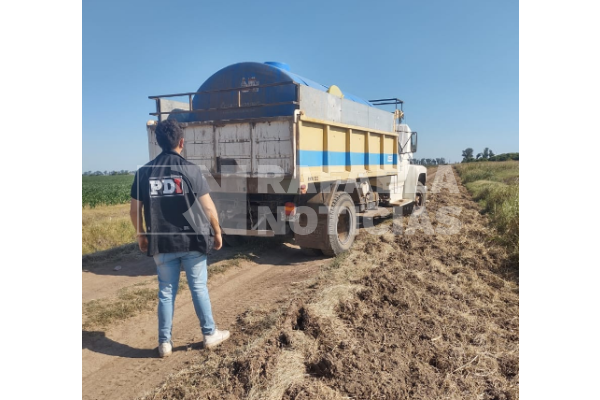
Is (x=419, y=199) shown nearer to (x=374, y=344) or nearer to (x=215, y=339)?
(x=374, y=344)

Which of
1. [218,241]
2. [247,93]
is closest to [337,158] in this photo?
[247,93]

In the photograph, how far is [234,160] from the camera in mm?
5766

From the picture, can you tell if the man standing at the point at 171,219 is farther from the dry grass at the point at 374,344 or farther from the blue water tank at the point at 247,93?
the blue water tank at the point at 247,93

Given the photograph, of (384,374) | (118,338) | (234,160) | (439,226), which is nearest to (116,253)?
(234,160)

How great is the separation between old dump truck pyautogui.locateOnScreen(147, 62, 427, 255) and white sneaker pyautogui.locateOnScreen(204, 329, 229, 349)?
2.44m

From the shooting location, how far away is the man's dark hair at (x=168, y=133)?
324 cm

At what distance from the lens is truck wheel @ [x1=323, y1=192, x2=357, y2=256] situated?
20.3 feet

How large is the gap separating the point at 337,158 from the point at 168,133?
12.1 feet

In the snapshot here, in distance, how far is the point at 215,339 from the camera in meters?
3.39

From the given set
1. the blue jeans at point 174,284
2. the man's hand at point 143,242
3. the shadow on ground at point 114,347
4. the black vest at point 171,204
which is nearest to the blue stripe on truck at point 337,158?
the black vest at point 171,204

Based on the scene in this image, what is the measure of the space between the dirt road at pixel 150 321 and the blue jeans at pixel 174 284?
28cm

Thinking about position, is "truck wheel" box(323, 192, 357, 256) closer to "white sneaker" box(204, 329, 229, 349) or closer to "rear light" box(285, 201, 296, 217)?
"rear light" box(285, 201, 296, 217)

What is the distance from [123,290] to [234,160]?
2462 millimetres

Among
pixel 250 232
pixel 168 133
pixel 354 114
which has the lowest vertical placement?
pixel 250 232
